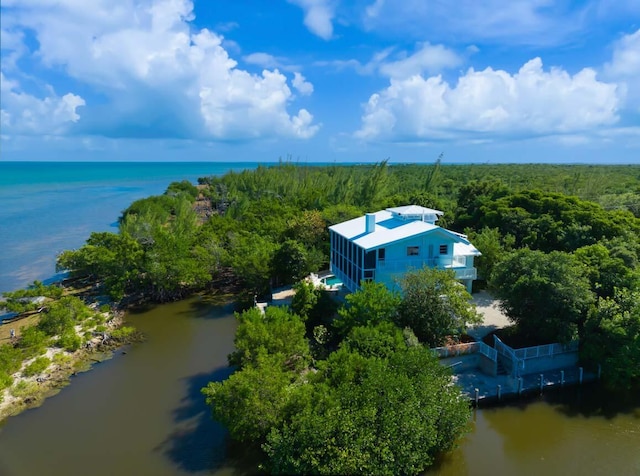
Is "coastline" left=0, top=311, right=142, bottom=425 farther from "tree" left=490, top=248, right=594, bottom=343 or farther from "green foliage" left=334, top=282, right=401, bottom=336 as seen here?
"tree" left=490, top=248, right=594, bottom=343

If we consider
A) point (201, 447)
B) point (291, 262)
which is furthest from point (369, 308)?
point (291, 262)

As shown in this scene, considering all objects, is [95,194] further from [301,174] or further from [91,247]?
[91,247]

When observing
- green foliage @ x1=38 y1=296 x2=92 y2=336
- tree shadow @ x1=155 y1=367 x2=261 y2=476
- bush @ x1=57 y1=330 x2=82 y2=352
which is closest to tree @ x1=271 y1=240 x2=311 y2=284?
tree shadow @ x1=155 y1=367 x2=261 y2=476

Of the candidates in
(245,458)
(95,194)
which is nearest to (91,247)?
(245,458)

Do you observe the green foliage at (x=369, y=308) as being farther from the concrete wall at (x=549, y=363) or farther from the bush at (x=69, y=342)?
the bush at (x=69, y=342)

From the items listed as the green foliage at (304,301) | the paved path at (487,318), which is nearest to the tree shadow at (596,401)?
the paved path at (487,318)
